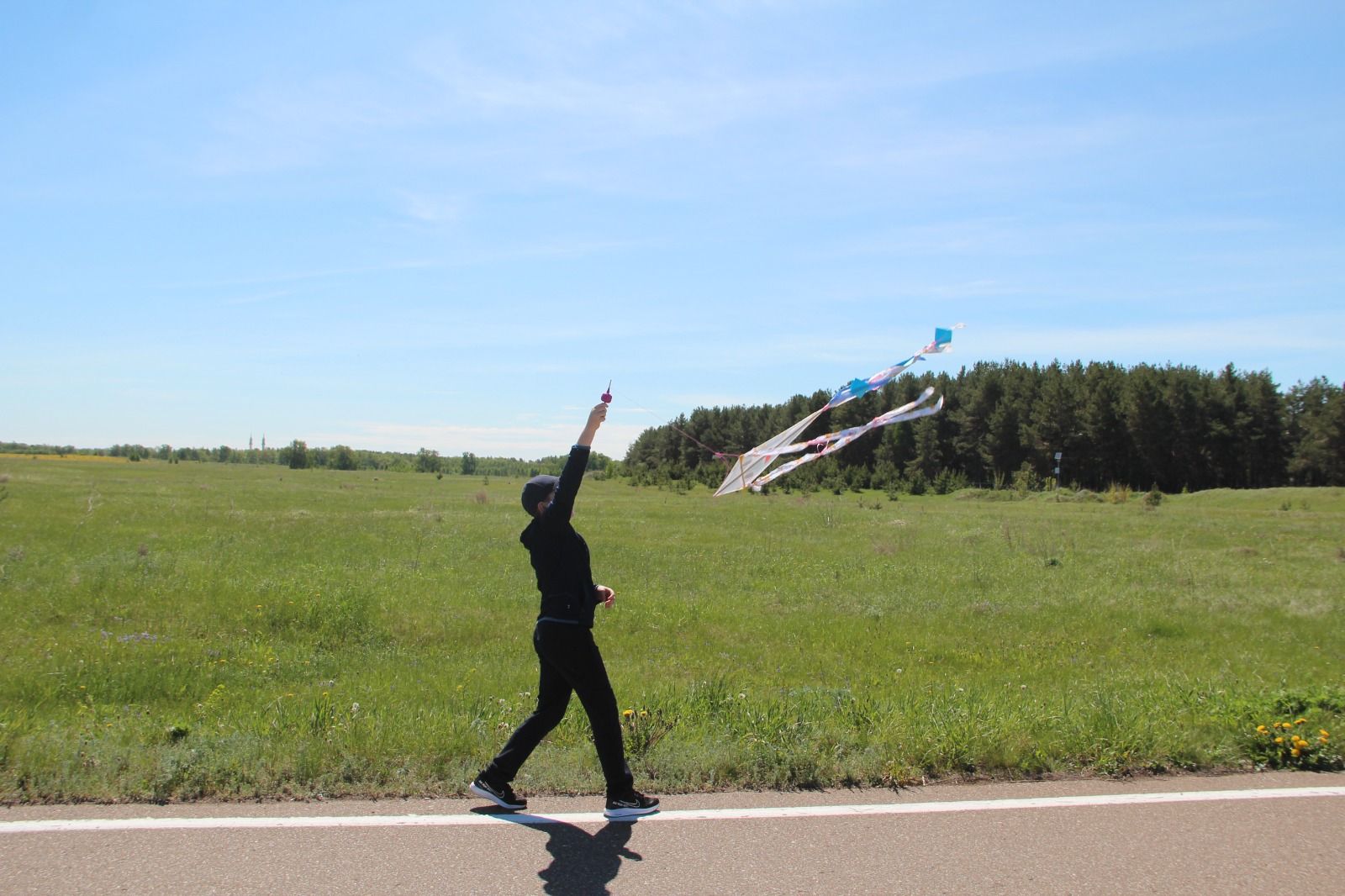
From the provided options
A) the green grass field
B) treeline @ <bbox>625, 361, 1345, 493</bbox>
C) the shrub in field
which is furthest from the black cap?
treeline @ <bbox>625, 361, 1345, 493</bbox>

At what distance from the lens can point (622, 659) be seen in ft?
38.8

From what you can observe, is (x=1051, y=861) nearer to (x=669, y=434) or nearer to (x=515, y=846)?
(x=515, y=846)

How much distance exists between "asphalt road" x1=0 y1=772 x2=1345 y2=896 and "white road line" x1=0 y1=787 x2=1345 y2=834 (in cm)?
1

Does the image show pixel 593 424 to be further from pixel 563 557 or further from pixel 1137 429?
pixel 1137 429

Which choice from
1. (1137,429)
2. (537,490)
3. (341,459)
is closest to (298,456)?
(341,459)

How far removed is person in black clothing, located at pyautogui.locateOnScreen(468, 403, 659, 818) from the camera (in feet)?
16.1

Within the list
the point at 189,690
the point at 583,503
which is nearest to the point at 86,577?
the point at 189,690

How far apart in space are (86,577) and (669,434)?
10804 mm

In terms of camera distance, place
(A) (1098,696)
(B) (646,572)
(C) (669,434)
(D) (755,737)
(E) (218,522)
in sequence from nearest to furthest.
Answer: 1. (D) (755,737)
2. (A) (1098,696)
3. (C) (669,434)
4. (B) (646,572)
5. (E) (218,522)

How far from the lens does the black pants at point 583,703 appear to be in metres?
4.95

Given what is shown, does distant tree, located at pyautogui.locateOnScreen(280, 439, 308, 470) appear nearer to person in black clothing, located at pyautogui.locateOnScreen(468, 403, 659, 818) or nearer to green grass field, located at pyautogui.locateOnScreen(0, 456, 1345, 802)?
green grass field, located at pyautogui.locateOnScreen(0, 456, 1345, 802)

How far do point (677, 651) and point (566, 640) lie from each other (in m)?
7.83

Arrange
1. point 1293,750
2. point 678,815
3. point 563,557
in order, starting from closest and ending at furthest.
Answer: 1. point 678,815
2. point 563,557
3. point 1293,750

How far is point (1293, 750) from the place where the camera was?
18.9 feet
